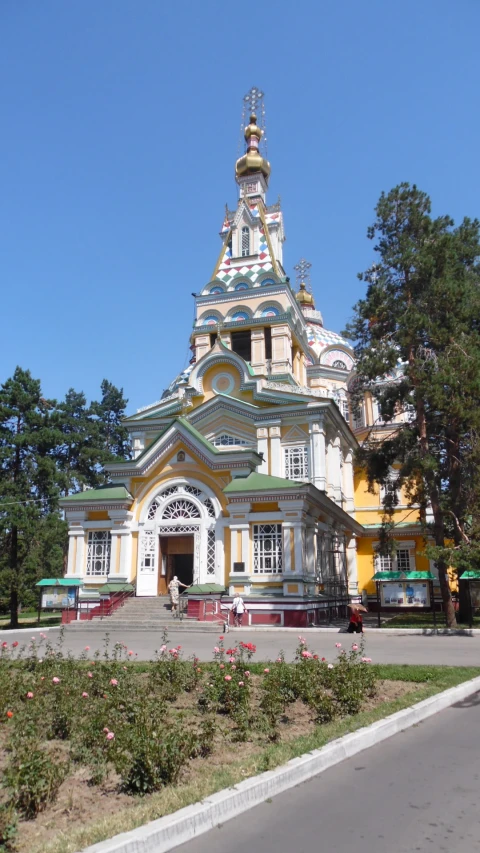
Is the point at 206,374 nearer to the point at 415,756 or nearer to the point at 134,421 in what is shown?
the point at 134,421

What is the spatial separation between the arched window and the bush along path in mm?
15057

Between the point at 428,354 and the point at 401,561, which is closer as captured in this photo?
the point at 428,354

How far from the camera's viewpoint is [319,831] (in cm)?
439

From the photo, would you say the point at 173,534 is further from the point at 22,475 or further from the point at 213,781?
the point at 213,781

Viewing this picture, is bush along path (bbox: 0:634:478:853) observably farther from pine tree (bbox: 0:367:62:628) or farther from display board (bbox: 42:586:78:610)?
pine tree (bbox: 0:367:62:628)

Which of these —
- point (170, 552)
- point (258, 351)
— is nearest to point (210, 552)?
point (170, 552)

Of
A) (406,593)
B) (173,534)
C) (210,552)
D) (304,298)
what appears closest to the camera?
(406,593)

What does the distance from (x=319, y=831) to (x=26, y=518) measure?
27.8 m

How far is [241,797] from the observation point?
477cm

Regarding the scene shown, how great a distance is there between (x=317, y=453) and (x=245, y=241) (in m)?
15.7

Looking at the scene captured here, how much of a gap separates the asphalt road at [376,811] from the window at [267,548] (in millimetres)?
16997

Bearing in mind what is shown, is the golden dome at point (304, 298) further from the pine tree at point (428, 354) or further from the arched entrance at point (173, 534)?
the arched entrance at point (173, 534)

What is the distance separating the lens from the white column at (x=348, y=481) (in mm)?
35031

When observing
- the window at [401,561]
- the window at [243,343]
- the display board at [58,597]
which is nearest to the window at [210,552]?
the display board at [58,597]
